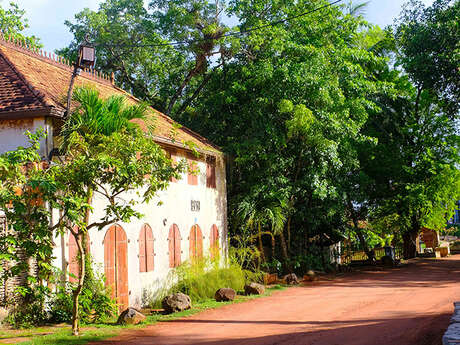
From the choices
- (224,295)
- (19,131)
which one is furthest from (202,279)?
(19,131)

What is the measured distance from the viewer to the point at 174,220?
15867 millimetres

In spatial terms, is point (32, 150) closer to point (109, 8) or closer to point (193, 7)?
point (193, 7)

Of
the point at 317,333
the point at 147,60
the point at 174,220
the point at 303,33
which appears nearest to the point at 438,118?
the point at 303,33

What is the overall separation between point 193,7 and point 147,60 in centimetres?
450

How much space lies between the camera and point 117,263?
1302 centimetres

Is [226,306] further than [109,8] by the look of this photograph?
No

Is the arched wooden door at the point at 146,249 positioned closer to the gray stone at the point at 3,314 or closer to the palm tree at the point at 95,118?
the palm tree at the point at 95,118

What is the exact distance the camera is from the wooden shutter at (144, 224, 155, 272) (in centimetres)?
1431

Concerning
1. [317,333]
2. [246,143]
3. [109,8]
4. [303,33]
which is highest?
[109,8]

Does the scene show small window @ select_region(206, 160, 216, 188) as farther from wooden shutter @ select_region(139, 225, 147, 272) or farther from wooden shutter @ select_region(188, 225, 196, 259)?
wooden shutter @ select_region(139, 225, 147, 272)

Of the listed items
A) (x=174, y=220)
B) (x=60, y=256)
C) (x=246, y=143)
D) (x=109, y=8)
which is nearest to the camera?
(x=60, y=256)

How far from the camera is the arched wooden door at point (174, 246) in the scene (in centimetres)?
1556

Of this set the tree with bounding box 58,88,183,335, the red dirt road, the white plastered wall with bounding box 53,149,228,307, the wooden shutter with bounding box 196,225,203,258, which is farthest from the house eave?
the wooden shutter with bounding box 196,225,203,258

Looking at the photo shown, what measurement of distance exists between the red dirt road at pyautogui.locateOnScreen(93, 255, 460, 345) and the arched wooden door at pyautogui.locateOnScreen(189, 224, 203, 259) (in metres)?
2.96
